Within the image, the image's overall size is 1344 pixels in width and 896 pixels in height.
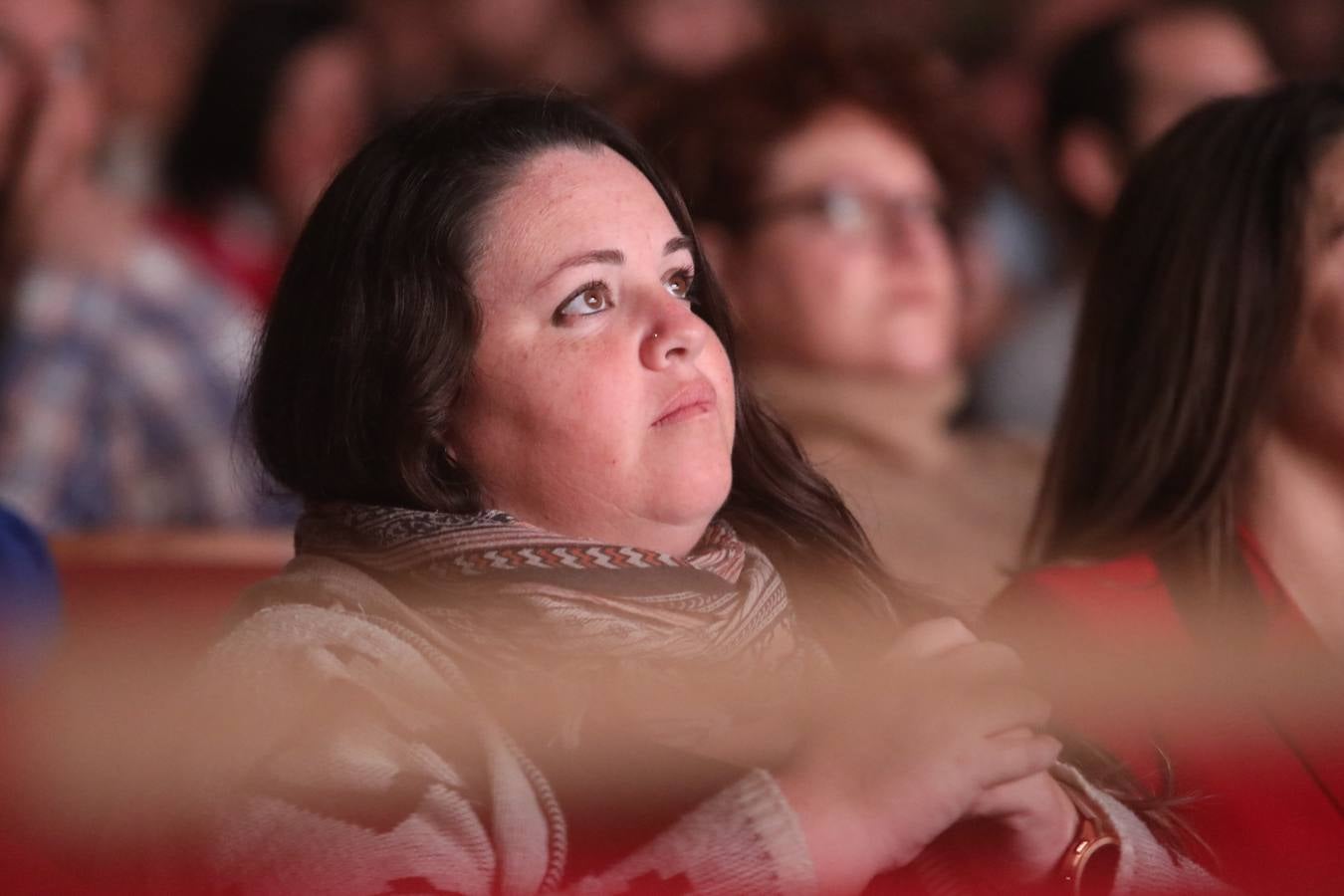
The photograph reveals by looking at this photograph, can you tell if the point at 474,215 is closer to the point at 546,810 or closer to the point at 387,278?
the point at 387,278

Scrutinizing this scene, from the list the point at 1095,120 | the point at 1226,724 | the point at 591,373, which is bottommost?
the point at 1226,724

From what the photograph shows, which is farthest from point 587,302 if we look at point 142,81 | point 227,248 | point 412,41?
point 412,41

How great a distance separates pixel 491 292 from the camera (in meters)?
0.72

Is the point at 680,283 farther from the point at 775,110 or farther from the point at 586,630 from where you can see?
the point at 775,110

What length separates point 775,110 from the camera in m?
1.63

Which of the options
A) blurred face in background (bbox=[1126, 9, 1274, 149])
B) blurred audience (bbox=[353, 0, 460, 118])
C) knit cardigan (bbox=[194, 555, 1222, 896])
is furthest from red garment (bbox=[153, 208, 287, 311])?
knit cardigan (bbox=[194, 555, 1222, 896])

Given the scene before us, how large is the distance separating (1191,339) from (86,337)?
4.17 ft

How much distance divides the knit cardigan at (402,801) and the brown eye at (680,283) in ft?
0.59

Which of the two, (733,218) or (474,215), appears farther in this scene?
(733,218)

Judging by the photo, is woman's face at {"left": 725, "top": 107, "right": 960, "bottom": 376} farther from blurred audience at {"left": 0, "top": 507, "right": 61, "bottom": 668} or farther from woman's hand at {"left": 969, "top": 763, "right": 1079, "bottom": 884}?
woman's hand at {"left": 969, "top": 763, "right": 1079, "bottom": 884}

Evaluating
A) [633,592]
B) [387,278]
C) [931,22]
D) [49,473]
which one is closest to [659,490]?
[633,592]

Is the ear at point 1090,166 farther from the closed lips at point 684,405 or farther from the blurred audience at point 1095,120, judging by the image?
the closed lips at point 684,405

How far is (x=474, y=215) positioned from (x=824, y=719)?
0.25 m

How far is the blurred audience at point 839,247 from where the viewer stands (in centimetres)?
157
